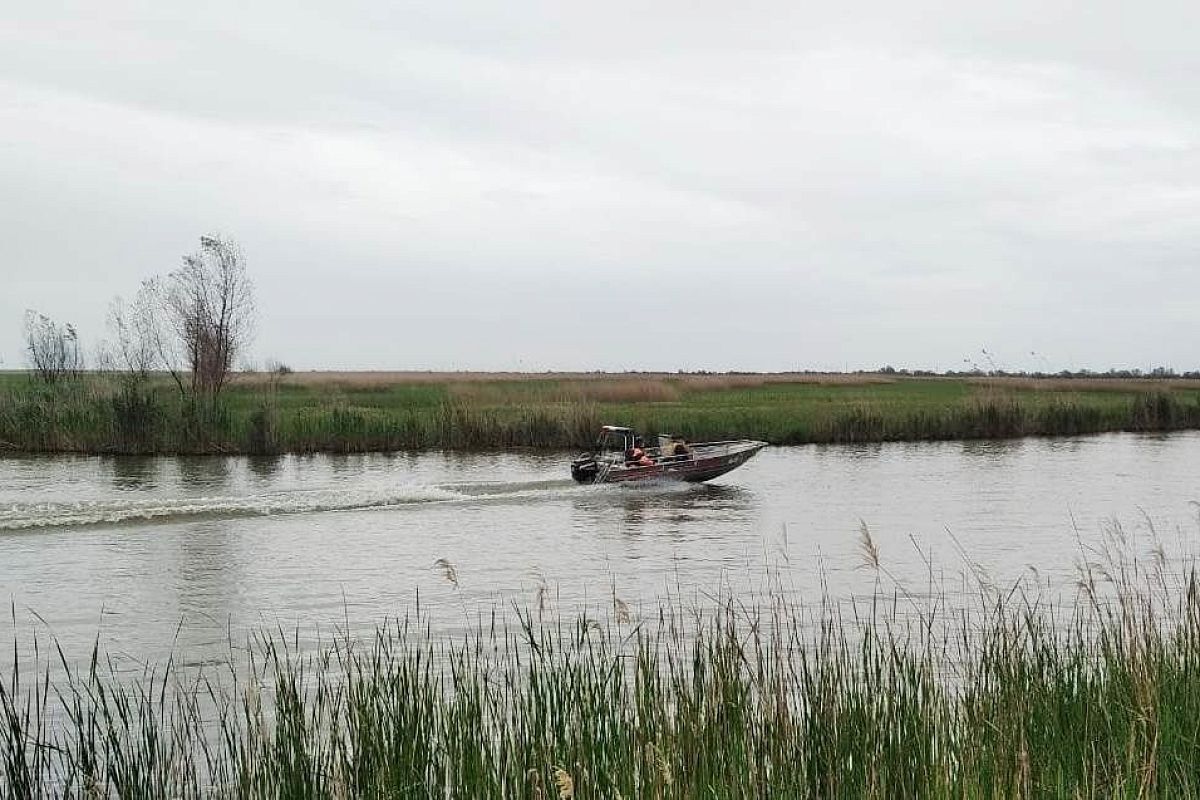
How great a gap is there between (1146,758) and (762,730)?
1.60 meters

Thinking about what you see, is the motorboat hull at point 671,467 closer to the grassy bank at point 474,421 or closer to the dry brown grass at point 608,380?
the grassy bank at point 474,421

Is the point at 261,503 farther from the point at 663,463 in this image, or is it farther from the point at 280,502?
the point at 663,463

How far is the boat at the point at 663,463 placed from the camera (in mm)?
22859

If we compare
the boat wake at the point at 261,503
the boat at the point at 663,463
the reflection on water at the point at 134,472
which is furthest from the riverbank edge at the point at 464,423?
the boat wake at the point at 261,503

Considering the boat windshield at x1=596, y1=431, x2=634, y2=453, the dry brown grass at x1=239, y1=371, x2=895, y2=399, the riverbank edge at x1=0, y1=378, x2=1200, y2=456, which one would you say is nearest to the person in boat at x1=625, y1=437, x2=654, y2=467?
the boat windshield at x1=596, y1=431, x2=634, y2=453

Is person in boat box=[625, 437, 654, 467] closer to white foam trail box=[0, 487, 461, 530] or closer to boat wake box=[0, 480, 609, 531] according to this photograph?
boat wake box=[0, 480, 609, 531]

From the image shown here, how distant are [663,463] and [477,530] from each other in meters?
6.34

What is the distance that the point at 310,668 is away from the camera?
9.12 m

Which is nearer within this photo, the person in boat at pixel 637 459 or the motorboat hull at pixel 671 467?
the motorboat hull at pixel 671 467

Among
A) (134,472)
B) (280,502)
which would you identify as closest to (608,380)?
(134,472)

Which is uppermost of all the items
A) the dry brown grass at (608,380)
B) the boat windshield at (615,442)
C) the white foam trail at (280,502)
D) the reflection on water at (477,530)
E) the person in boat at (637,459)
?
the dry brown grass at (608,380)

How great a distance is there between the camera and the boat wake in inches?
730

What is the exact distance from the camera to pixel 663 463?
924 inches

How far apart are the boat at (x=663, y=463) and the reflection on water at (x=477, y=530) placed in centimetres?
A: 35
